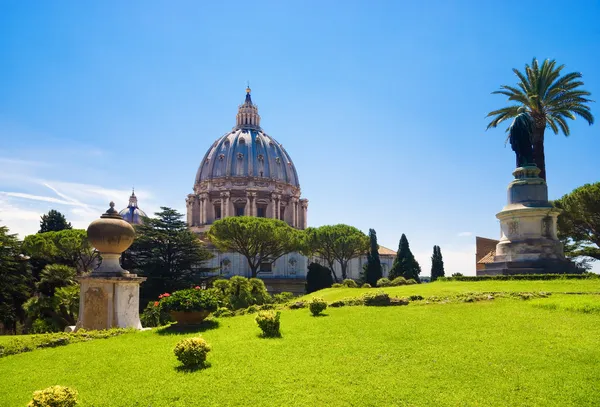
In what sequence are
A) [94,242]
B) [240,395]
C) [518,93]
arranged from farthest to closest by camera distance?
[518,93]
[94,242]
[240,395]

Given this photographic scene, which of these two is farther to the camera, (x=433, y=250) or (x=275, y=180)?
(x=275, y=180)

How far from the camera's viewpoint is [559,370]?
10.6 m

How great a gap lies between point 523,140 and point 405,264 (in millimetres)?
19186

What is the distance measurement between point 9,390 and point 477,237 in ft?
174

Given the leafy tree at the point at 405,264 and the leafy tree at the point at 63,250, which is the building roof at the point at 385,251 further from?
the leafy tree at the point at 63,250

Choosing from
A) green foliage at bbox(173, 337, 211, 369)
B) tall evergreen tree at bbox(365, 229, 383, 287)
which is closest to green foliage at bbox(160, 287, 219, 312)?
green foliage at bbox(173, 337, 211, 369)

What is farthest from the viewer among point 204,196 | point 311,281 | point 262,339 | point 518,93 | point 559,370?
point 204,196

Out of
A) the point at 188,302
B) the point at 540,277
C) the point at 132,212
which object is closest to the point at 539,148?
the point at 540,277

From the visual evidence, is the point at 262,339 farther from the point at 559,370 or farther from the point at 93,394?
the point at 559,370

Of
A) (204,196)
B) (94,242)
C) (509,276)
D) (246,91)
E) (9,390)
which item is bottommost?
(9,390)

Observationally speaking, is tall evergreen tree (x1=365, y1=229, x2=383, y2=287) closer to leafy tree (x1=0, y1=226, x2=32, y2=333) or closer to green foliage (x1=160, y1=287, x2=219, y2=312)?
leafy tree (x1=0, y1=226, x2=32, y2=333)

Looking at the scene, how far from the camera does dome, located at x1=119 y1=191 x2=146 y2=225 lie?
327ft

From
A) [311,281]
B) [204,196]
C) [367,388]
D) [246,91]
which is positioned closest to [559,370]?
[367,388]

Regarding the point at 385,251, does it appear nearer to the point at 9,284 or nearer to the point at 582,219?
the point at 582,219
